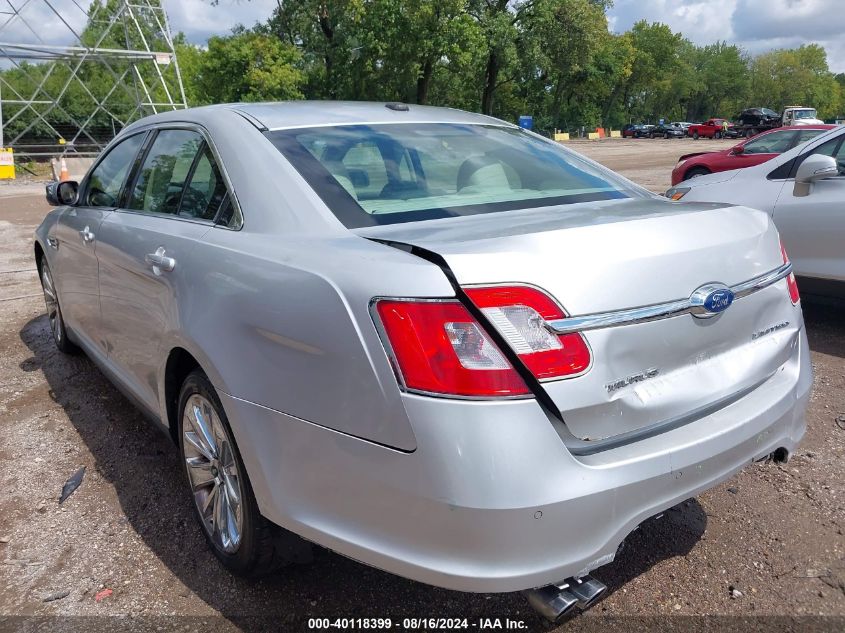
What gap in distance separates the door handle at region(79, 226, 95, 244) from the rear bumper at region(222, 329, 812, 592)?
212cm

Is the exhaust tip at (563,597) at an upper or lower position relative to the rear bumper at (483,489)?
lower

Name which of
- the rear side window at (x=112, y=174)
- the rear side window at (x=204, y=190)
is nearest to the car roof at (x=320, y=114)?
the rear side window at (x=204, y=190)

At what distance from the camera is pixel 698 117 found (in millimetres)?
106625

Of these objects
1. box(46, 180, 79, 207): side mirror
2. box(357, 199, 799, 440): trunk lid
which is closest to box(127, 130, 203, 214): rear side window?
box(46, 180, 79, 207): side mirror

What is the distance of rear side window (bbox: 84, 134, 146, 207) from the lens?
12.4ft

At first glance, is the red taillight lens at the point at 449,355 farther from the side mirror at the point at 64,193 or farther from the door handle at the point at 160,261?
the side mirror at the point at 64,193

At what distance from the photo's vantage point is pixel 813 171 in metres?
5.09

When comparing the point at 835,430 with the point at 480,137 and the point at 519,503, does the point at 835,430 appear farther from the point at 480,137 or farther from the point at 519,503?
the point at 519,503

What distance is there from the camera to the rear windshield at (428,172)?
2455mm

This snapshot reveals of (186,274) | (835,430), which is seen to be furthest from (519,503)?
(835,430)

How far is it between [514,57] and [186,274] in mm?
44086

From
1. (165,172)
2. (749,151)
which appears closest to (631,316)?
(165,172)

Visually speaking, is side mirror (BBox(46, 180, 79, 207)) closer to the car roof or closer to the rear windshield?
the car roof

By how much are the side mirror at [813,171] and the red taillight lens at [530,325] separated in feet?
13.6
